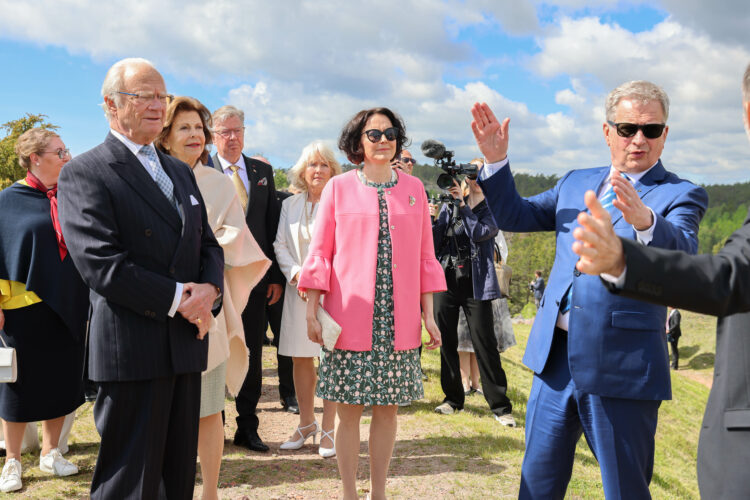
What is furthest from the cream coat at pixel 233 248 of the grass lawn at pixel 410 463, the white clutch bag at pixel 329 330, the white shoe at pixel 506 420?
the white shoe at pixel 506 420

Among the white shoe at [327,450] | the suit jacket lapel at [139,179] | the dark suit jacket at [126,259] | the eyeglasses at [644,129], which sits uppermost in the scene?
the eyeglasses at [644,129]

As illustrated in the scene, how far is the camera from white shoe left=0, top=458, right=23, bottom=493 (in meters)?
4.07

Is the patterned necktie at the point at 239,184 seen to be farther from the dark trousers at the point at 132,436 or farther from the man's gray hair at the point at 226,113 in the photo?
the dark trousers at the point at 132,436

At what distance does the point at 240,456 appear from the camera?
4824 mm

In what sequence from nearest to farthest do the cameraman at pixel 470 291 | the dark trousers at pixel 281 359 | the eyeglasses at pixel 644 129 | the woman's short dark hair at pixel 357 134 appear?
the eyeglasses at pixel 644 129
the woman's short dark hair at pixel 357 134
the dark trousers at pixel 281 359
the cameraman at pixel 470 291

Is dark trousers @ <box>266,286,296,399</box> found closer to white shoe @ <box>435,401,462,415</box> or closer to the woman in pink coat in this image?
white shoe @ <box>435,401,462,415</box>

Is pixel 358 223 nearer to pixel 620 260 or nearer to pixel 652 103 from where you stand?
pixel 652 103

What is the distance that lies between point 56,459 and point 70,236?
2.67 meters

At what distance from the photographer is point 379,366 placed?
12.0 ft

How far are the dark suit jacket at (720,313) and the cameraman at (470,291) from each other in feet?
13.9

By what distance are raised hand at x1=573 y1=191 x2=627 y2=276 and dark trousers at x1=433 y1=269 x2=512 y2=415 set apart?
4.69 m

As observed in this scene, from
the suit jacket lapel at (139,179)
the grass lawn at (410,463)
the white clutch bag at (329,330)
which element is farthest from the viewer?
the grass lawn at (410,463)

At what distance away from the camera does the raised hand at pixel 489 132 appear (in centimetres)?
297

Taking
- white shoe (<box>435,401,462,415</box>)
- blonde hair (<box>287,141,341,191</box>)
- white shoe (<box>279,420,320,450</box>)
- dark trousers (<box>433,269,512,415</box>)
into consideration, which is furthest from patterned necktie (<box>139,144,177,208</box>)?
white shoe (<box>435,401,462,415</box>)
